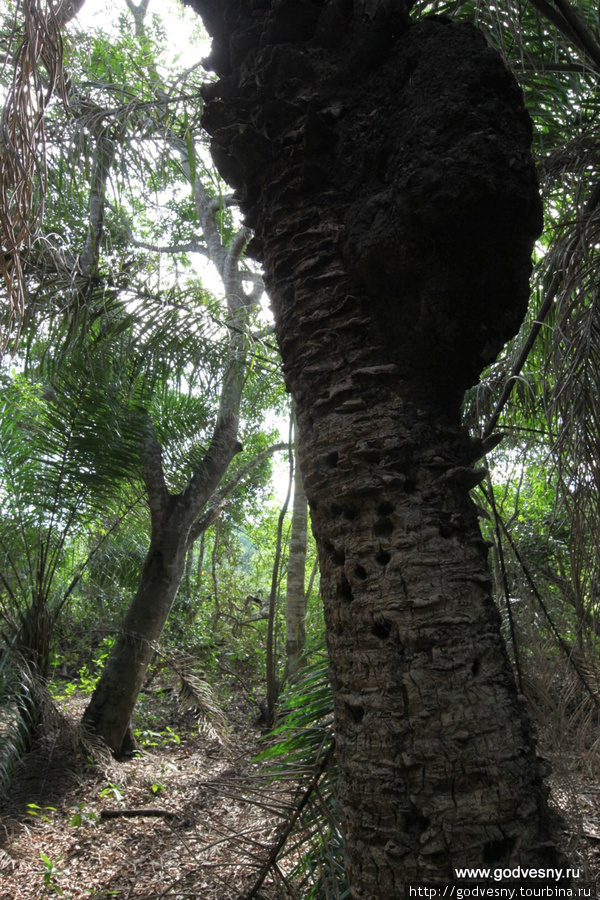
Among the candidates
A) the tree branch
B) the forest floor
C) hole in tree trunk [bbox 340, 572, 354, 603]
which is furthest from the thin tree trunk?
hole in tree trunk [bbox 340, 572, 354, 603]

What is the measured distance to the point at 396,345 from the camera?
1.20 meters

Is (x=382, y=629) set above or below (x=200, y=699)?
above

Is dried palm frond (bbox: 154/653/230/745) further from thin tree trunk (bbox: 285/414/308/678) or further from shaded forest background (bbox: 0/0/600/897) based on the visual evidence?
thin tree trunk (bbox: 285/414/308/678)

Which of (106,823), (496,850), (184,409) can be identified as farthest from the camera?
(184,409)

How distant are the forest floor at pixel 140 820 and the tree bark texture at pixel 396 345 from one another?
0.43m

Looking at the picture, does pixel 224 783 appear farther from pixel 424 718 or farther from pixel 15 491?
pixel 15 491

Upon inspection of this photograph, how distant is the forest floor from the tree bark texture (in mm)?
428

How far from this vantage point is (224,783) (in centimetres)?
132

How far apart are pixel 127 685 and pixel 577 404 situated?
402 centimetres

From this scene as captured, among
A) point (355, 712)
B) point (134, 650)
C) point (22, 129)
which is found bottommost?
point (355, 712)

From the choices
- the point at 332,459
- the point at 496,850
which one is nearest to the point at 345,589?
the point at 332,459

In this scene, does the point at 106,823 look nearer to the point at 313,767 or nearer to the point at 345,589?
the point at 313,767

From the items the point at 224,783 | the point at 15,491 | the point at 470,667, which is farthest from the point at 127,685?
the point at 470,667

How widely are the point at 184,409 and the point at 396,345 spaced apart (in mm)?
4155
